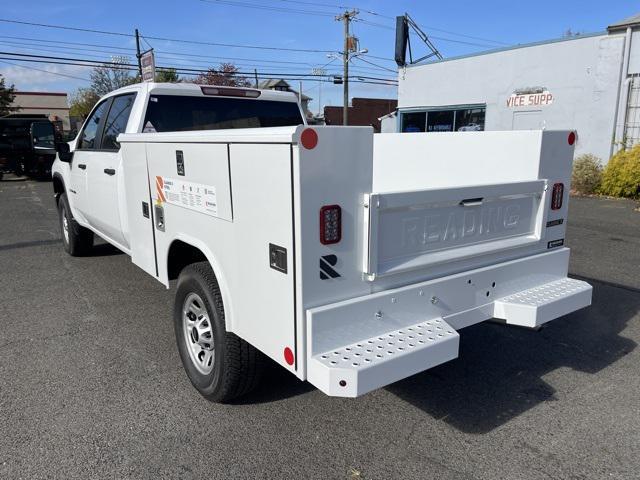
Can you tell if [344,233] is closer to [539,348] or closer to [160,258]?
[160,258]

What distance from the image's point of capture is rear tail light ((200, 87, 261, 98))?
483cm

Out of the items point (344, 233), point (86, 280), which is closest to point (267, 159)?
point (344, 233)

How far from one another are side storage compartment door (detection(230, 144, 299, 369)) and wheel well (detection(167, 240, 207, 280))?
103cm

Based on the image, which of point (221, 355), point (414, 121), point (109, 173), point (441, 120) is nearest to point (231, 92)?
point (109, 173)

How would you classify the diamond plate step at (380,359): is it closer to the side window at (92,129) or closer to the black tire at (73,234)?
the side window at (92,129)

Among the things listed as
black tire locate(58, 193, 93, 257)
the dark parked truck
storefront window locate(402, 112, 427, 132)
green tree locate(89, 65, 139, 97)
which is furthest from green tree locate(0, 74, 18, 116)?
black tire locate(58, 193, 93, 257)

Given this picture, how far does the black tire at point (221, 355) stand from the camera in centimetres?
303

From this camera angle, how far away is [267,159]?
241 cm

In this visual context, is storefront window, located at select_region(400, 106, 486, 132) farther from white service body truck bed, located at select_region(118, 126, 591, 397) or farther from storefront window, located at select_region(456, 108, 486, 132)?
white service body truck bed, located at select_region(118, 126, 591, 397)

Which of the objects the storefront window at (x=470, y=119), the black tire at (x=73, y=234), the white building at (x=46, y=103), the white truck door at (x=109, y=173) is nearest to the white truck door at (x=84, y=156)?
the white truck door at (x=109, y=173)

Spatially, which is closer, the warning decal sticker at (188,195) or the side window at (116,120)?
the warning decal sticker at (188,195)

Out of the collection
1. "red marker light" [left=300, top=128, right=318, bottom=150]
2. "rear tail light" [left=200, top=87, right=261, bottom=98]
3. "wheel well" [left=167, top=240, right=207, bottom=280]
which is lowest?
"wheel well" [left=167, top=240, right=207, bottom=280]

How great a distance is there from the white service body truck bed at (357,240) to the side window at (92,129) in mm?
1862

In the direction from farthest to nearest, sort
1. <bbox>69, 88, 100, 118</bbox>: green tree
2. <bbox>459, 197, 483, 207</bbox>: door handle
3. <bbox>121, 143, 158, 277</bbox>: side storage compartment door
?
<bbox>69, 88, 100, 118</bbox>: green tree
<bbox>121, 143, 158, 277</bbox>: side storage compartment door
<bbox>459, 197, 483, 207</bbox>: door handle
